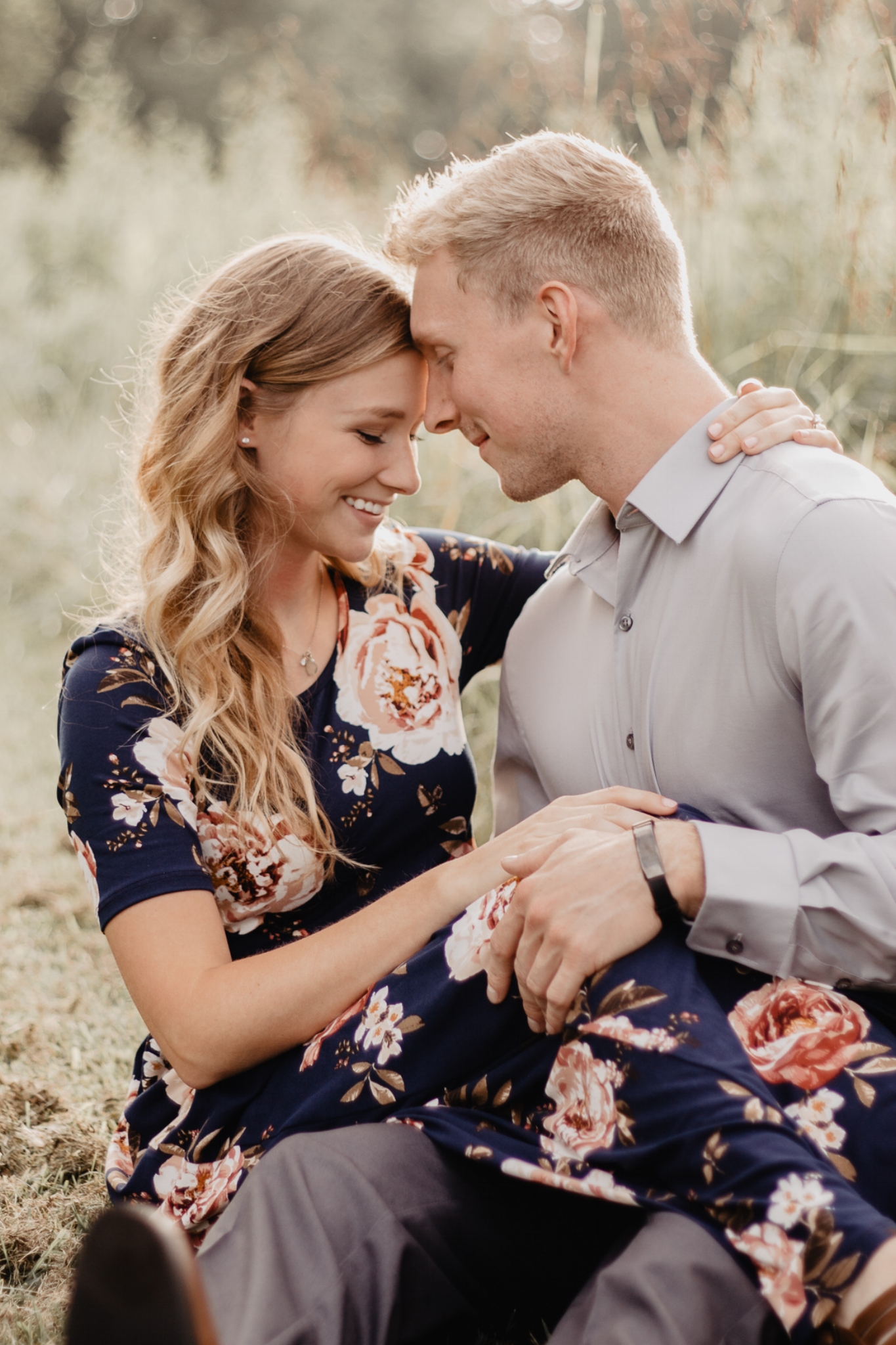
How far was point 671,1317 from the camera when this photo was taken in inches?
48.9

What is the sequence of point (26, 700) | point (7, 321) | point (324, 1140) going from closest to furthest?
point (324, 1140) → point (26, 700) → point (7, 321)

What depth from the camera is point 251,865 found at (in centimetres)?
200

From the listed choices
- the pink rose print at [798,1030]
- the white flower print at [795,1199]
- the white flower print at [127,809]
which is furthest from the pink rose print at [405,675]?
the white flower print at [795,1199]

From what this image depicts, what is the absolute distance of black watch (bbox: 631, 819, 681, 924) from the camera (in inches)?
62.8

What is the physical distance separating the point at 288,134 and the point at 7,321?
8.87 ft

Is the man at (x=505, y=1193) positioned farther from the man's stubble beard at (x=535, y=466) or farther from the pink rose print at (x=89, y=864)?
the pink rose print at (x=89, y=864)

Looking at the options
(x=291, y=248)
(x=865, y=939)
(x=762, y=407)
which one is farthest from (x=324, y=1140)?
(x=291, y=248)

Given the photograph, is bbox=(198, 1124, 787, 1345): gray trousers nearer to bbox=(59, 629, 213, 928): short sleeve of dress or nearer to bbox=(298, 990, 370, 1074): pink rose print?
bbox=(298, 990, 370, 1074): pink rose print

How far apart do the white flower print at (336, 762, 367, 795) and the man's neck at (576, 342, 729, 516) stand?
708 mm

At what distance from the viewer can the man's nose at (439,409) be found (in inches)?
88.0

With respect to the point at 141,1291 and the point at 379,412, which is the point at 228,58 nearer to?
the point at 379,412

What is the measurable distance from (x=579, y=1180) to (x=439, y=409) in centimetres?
140

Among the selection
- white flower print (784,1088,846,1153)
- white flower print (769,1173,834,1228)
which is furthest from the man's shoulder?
white flower print (769,1173,834,1228)

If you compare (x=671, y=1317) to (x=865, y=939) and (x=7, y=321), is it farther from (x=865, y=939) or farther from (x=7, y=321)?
(x=7, y=321)
